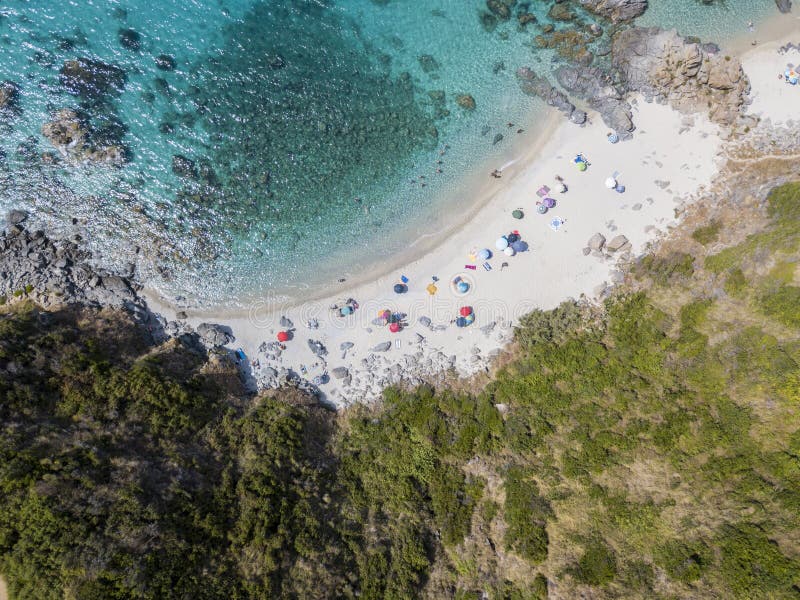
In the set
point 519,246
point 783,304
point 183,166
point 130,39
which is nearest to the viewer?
point 783,304

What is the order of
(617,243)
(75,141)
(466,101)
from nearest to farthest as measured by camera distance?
1. (617,243)
2. (75,141)
3. (466,101)

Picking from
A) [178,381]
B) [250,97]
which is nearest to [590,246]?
[250,97]

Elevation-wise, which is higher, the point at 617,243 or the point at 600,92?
the point at 600,92

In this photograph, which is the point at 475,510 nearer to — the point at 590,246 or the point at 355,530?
the point at 355,530

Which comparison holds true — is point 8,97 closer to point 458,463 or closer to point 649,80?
point 458,463

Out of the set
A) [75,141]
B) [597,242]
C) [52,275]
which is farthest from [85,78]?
[597,242]

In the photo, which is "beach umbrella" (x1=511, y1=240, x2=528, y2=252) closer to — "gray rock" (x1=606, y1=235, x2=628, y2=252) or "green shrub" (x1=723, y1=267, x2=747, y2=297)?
A: "gray rock" (x1=606, y1=235, x2=628, y2=252)
